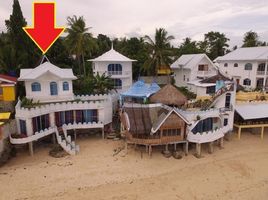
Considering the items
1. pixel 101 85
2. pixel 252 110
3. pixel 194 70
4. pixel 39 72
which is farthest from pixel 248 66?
pixel 39 72

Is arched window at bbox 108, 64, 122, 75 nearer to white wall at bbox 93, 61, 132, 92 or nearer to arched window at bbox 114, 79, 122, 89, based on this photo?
white wall at bbox 93, 61, 132, 92

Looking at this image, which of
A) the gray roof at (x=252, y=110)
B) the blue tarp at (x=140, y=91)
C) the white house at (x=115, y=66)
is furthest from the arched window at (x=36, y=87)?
the gray roof at (x=252, y=110)

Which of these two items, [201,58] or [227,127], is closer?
[227,127]

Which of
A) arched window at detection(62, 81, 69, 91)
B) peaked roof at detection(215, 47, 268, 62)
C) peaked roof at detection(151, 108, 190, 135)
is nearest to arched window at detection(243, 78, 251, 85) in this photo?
peaked roof at detection(215, 47, 268, 62)

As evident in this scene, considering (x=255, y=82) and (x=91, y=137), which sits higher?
(x=255, y=82)

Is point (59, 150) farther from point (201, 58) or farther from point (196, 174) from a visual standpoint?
point (201, 58)

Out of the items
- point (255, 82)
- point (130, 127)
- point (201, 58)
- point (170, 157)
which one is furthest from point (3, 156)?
point (255, 82)

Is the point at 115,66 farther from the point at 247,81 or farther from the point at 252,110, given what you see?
the point at 247,81

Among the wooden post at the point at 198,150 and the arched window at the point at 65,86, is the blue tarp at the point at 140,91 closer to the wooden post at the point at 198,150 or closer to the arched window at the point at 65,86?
the arched window at the point at 65,86
